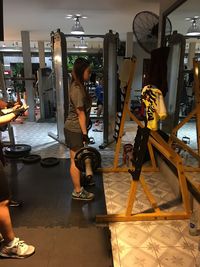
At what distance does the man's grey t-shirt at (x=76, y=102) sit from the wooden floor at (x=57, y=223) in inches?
31.9

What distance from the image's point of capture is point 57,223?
226 centimetres

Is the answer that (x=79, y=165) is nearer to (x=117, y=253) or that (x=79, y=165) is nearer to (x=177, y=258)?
(x=117, y=253)

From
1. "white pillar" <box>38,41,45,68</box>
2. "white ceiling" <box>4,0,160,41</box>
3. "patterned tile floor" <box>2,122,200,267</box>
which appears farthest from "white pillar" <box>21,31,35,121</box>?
"patterned tile floor" <box>2,122,200,267</box>

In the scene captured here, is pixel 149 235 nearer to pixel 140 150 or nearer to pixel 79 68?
pixel 140 150

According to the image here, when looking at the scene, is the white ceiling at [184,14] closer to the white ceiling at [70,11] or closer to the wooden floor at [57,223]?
the white ceiling at [70,11]

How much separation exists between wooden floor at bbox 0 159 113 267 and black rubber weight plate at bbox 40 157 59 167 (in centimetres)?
23

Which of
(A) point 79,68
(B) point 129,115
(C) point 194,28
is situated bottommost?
(B) point 129,115

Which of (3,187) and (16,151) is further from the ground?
(3,187)

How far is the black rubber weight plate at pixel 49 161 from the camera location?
140 inches

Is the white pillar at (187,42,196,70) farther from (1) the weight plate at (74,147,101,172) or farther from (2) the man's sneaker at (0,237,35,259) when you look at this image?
(2) the man's sneaker at (0,237,35,259)

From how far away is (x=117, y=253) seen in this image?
6.25 ft

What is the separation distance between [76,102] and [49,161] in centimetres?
165

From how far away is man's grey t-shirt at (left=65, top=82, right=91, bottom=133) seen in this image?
226 centimetres

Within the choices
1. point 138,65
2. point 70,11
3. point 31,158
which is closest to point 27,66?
point 70,11
